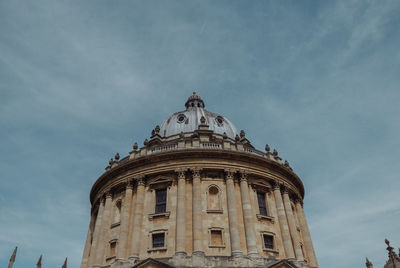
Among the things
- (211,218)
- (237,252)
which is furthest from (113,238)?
(237,252)

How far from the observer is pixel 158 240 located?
26125mm

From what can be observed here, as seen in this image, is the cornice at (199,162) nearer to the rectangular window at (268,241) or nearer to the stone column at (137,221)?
the stone column at (137,221)

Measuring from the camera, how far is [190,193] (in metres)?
27.5

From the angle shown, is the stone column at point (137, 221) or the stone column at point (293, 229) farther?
the stone column at point (293, 229)

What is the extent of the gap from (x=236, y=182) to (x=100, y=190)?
562 inches

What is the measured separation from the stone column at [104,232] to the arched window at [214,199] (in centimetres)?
959

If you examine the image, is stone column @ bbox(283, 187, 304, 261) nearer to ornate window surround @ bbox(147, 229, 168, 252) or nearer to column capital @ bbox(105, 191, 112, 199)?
ornate window surround @ bbox(147, 229, 168, 252)

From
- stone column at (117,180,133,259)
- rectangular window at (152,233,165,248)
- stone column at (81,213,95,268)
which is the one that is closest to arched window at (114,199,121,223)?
stone column at (117,180,133,259)

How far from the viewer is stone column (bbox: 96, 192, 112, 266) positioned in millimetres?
27419

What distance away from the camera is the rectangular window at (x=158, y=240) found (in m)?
25.9

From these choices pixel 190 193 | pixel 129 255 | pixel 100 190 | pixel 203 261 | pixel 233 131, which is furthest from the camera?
pixel 233 131

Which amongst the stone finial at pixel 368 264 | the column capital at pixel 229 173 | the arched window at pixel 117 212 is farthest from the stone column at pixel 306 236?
the arched window at pixel 117 212

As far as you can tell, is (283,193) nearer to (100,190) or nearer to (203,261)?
(203,261)

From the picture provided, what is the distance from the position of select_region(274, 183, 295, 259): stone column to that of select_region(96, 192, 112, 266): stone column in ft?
50.2
